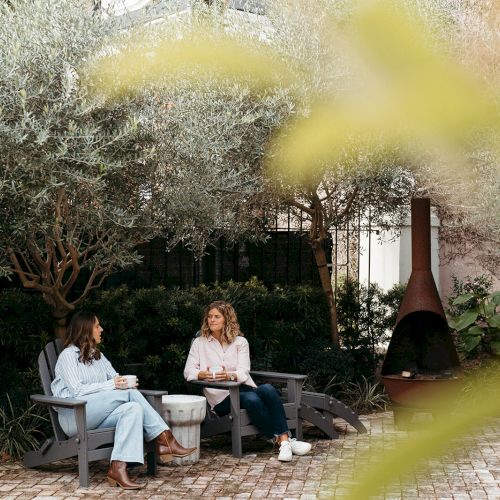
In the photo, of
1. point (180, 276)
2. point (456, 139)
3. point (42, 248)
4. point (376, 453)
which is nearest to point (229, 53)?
point (456, 139)

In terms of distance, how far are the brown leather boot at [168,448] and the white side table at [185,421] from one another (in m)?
0.18

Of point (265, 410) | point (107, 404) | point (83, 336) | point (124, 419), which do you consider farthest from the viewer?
point (265, 410)

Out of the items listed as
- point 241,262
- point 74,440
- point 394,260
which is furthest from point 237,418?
point 394,260

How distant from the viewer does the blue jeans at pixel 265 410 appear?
26.0ft

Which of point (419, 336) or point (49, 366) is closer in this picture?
point (49, 366)

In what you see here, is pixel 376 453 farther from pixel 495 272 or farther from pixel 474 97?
pixel 495 272

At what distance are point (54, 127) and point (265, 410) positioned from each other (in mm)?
3037

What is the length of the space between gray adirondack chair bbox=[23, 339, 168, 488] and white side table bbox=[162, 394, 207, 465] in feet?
0.70

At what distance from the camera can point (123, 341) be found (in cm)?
882

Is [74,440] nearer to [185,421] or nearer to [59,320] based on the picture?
[185,421]

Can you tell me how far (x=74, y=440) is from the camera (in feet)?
22.3

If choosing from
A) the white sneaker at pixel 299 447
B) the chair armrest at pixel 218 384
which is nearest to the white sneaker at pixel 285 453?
the white sneaker at pixel 299 447

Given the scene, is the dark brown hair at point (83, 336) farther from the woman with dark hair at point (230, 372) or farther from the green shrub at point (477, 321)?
the green shrub at point (477, 321)

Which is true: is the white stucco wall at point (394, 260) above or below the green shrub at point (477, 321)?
above
